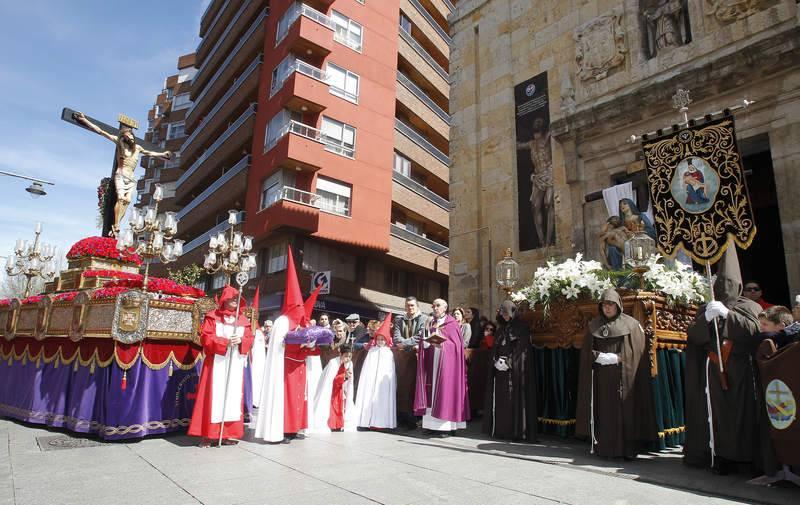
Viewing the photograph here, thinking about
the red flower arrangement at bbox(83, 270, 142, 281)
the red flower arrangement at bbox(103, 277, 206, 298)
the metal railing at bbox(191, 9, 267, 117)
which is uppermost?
the metal railing at bbox(191, 9, 267, 117)

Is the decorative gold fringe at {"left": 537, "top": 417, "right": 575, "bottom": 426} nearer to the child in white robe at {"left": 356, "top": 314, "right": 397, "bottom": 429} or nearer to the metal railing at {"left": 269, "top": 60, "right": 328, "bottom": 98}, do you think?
the child in white robe at {"left": 356, "top": 314, "right": 397, "bottom": 429}

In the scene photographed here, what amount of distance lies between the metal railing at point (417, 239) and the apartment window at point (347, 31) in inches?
405

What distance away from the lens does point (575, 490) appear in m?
4.38

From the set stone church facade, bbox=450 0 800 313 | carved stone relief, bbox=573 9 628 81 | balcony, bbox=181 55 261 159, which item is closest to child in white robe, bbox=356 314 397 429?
stone church facade, bbox=450 0 800 313

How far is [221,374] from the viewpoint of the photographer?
22.7 ft

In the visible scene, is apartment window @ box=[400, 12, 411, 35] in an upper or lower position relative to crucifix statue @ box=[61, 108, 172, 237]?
upper

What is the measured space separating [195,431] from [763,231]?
1357cm

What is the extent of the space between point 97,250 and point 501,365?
7343mm

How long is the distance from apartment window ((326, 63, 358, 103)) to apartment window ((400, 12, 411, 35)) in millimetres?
7060

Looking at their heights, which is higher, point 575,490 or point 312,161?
point 312,161

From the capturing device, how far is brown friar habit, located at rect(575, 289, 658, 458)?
5879mm

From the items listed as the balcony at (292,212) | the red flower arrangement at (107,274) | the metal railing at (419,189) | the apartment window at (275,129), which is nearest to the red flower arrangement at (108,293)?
the red flower arrangement at (107,274)

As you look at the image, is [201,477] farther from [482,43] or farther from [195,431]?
[482,43]

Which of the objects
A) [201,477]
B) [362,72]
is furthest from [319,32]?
[201,477]
